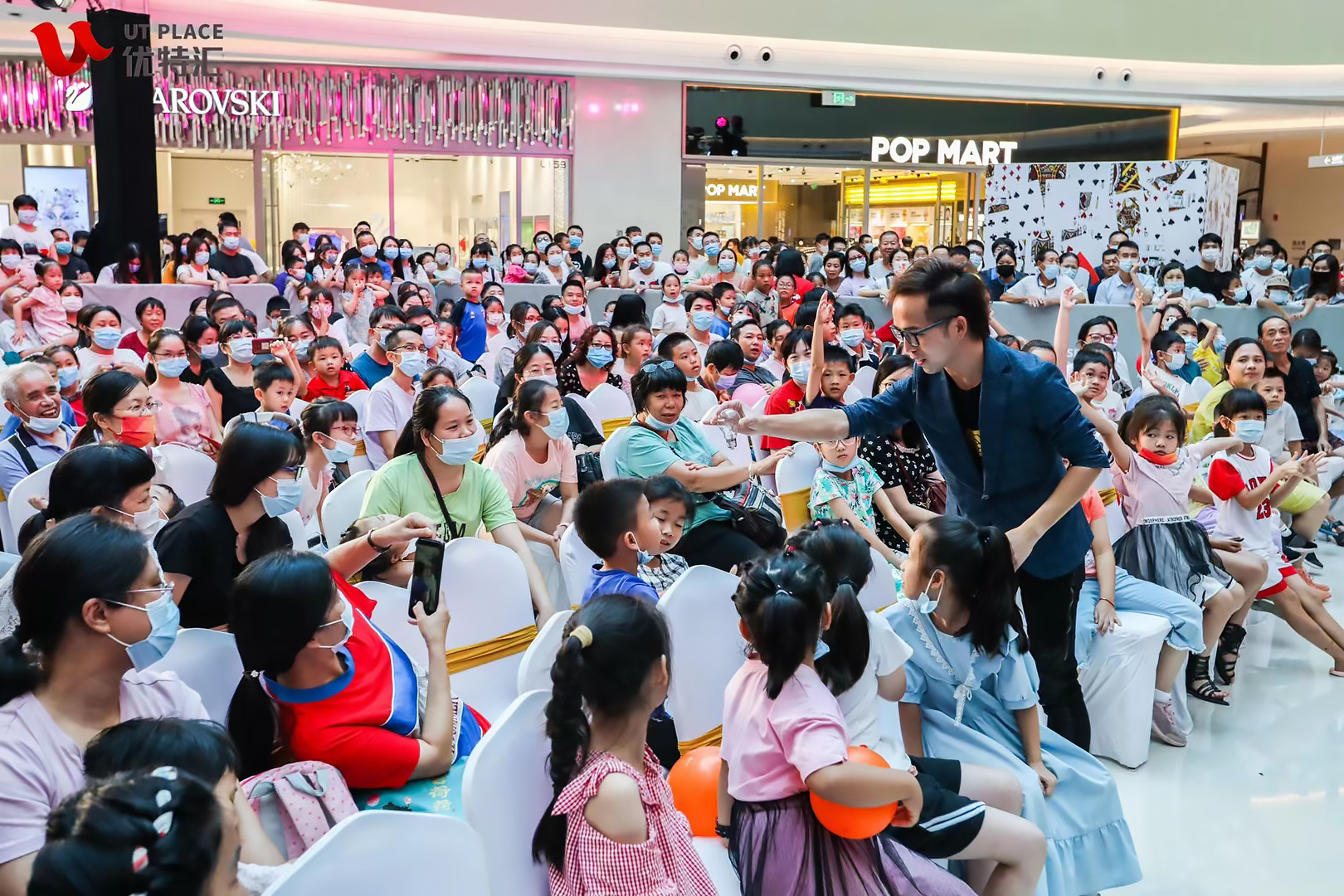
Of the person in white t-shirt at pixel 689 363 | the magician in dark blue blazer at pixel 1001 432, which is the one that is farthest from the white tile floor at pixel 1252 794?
the person in white t-shirt at pixel 689 363

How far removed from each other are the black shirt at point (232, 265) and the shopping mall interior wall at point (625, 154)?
523cm

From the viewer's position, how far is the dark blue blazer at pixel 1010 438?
250cm

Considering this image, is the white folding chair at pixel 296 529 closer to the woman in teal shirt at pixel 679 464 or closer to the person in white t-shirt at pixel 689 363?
the woman in teal shirt at pixel 679 464

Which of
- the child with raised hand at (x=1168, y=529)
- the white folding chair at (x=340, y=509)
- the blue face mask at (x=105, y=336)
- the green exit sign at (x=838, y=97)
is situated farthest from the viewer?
the green exit sign at (x=838, y=97)

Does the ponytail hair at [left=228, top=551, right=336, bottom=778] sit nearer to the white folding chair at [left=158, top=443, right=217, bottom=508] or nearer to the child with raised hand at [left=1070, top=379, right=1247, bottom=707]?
the white folding chair at [left=158, top=443, right=217, bottom=508]

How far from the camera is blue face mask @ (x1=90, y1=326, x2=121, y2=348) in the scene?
18.4 feet

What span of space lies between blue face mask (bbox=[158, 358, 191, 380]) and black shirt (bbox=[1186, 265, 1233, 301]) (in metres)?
8.63

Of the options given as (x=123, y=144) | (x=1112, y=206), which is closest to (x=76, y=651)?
(x=123, y=144)

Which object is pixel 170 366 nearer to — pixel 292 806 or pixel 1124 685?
pixel 292 806

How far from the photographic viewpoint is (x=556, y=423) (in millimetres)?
3887

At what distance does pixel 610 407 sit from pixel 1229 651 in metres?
2.72

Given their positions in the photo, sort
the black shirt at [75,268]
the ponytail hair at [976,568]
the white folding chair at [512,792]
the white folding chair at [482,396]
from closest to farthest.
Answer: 1. the white folding chair at [512,792]
2. the ponytail hair at [976,568]
3. the white folding chair at [482,396]
4. the black shirt at [75,268]

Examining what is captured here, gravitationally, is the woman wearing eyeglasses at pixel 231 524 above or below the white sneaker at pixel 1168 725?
above

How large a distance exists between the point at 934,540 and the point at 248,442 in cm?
159
